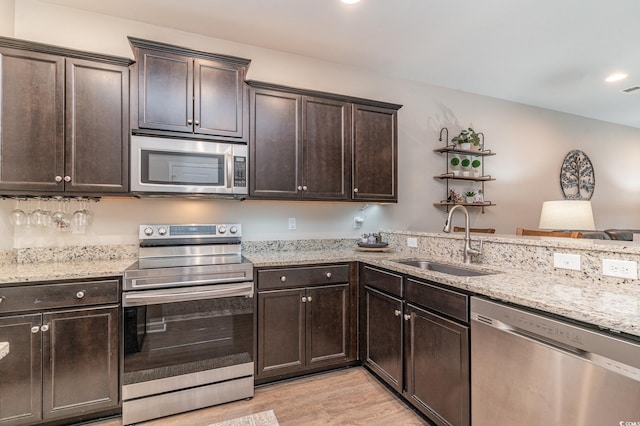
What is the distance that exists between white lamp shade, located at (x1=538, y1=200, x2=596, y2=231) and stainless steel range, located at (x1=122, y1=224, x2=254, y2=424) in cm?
297

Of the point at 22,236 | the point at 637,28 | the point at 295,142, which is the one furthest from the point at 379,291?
the point at 637,28

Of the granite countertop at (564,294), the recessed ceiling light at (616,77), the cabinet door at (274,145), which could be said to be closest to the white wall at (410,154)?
the cabinet door at (274,145)

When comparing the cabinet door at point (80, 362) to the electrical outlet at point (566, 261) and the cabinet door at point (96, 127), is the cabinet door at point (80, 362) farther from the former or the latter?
the electrical outlet at point (566, 261)

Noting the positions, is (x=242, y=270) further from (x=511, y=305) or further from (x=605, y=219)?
(x=605, y=219)

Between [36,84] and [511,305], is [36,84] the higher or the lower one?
the higher one

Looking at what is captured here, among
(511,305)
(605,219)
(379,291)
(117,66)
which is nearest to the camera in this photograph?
(511,305)

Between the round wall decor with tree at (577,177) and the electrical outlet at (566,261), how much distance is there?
3714 mm

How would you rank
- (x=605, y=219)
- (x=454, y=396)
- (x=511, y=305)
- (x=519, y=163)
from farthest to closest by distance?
(x=605, y=219), (x=519, y=163), (x=454, y=396), (x=511, y=305)

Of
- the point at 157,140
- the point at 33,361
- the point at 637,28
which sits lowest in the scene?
the point at 33,361

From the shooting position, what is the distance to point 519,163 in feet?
14.1

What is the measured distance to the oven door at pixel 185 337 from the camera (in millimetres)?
1950

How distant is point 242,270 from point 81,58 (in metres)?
1.77

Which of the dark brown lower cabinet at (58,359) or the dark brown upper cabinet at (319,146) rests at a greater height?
the dark brown upper cabinet at (319,146)

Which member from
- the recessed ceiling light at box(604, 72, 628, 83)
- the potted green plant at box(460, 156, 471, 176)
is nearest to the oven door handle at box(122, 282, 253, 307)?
the potted green plant at box(460, 156, 471, 176)
